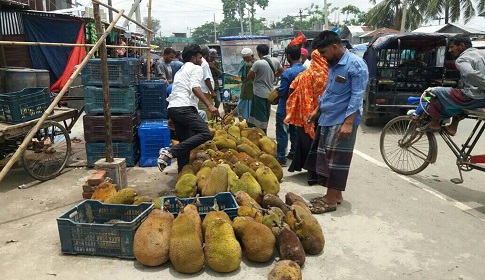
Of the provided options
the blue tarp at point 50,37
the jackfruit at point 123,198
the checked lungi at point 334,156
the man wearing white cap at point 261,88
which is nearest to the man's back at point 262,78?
the man wearing white cap at point 261,88

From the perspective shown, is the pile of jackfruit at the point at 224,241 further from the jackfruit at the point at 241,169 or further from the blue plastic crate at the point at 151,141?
the blue plastic crate at the point at 151,141

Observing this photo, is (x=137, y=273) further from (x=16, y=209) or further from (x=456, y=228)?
(x=456, y=228)

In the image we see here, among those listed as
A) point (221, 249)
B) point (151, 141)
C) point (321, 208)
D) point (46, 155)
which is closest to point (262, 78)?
point (151, 141)

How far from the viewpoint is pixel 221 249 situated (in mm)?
2801

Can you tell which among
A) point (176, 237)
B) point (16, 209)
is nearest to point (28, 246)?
point (16, 209)

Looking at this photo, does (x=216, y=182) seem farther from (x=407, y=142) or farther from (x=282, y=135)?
(x=407, y=142)

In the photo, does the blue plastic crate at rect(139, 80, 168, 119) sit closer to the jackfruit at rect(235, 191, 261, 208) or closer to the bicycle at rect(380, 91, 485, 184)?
the jackfruit at rect(235, 191, 261, 208)

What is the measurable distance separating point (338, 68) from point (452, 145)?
218cm

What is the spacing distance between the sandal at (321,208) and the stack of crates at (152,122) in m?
2.76

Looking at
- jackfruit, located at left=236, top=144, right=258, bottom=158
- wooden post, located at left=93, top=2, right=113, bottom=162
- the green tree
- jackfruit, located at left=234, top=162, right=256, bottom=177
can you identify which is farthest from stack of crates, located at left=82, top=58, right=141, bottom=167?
the green tree

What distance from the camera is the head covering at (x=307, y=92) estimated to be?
485 cm

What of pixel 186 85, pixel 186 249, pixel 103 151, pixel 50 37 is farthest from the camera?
pixel 50 37

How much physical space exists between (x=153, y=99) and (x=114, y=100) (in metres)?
0.80

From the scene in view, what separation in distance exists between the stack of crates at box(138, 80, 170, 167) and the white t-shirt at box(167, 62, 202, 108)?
121 centimetres
